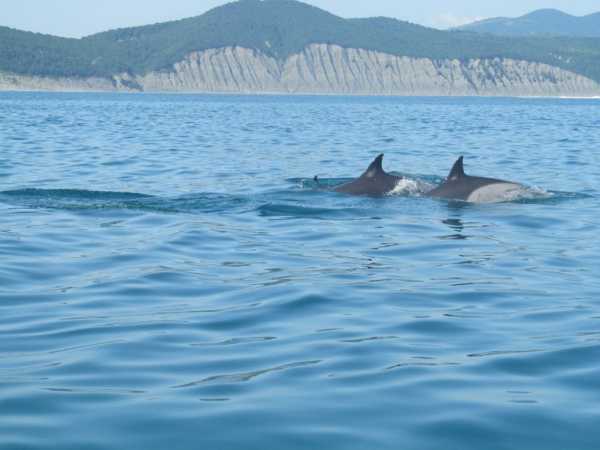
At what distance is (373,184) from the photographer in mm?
19625

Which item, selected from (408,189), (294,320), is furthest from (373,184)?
(294,320)

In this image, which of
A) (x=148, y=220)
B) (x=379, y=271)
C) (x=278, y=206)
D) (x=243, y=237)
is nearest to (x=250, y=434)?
(x=379, y=271)

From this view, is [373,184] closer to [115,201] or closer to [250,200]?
[250,200]

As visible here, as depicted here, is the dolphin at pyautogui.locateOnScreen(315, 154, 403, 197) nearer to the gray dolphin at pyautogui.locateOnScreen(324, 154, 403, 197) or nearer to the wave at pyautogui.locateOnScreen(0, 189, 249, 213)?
the gray dolphin at pyautogui.locateOnScreen(324, 154, 403, 197)

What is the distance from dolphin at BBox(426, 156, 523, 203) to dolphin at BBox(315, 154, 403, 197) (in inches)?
30.8

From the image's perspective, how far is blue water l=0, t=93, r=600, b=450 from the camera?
21.4 ft

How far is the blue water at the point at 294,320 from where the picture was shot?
21.4ft

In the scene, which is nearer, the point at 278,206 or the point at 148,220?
the point at 148,220

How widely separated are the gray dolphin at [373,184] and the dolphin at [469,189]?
78 centimetres

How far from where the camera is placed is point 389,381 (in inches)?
294

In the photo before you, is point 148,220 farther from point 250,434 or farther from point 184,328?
point 250,434

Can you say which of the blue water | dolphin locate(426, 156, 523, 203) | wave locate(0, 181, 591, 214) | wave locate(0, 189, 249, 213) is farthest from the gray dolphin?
wave locate(0, 189, 249, 213)

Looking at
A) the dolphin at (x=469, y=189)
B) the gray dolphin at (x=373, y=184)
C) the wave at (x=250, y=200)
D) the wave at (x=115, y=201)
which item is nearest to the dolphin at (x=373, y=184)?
the gray dolphin at (x=373, y=184)

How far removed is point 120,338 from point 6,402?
186cm
